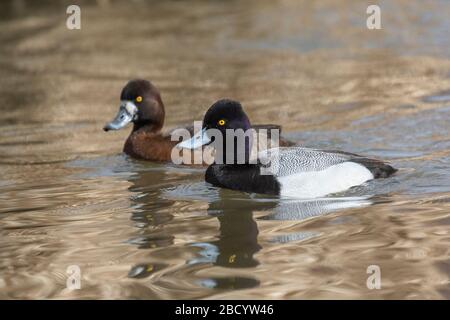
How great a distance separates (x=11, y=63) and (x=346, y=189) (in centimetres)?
874

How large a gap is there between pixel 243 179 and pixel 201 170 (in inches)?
50.5

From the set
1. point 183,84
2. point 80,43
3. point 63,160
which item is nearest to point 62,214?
point 63,160

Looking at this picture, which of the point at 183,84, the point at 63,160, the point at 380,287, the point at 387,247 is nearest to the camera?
the point at 380,287

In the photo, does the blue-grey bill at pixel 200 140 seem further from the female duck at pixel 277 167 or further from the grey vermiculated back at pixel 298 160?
the grey vermiculated back at pixel 298 160

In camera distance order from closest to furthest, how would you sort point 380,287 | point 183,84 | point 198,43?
point 380,287 < point 183,84 < point 198,43

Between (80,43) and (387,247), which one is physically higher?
(80,43)

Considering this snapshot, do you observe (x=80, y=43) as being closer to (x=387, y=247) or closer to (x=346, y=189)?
(x=346, y=189)

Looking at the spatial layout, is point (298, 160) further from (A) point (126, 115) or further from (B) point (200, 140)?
(A) point (126, 115)

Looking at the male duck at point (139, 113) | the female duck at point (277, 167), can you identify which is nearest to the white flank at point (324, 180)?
the female duck at point (277, 167)

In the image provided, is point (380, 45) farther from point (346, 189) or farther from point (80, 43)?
point (346, 189)

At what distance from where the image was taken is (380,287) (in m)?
5.83

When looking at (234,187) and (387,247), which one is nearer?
(387,247)

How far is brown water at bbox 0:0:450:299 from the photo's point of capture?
629 centimetres

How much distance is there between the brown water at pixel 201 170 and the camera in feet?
20.6
